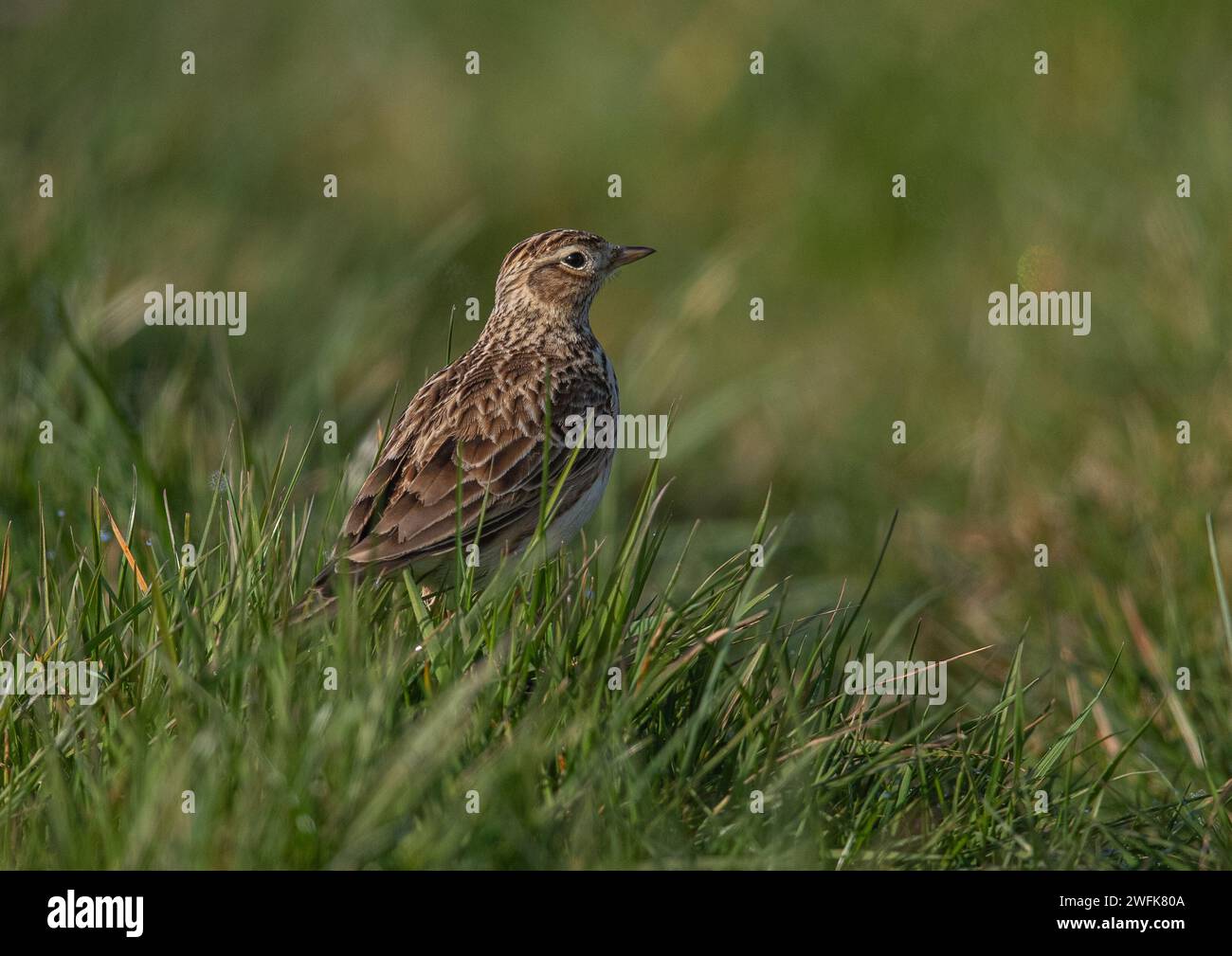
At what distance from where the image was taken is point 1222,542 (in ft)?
25.7

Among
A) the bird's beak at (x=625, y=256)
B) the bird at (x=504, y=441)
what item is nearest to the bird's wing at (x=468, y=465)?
the bird at (x=504, y=441)

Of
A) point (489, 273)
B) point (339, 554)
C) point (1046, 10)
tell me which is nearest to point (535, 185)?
point (489, 273)

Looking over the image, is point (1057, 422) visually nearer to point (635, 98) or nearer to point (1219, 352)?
point (1219, 352)

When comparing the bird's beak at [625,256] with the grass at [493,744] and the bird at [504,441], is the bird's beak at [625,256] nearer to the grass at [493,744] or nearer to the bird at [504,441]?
the bird at [504,441]

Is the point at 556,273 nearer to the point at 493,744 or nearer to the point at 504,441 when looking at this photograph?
the point at 504,441

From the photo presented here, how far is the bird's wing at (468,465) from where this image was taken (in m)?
5.34

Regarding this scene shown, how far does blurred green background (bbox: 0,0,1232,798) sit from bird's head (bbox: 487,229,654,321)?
0.65 meters

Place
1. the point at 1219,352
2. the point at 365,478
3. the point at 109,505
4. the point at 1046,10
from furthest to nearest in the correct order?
1. the point at 1046,10
2. the point at 1219,352
3. the point at 109,505
4. the point at 365,478

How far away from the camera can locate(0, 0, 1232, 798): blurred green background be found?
7.69 metres

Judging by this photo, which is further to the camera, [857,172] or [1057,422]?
[857,172]

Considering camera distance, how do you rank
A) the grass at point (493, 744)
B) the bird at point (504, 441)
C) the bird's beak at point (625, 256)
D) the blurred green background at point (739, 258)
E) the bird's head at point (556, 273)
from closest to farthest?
the grass at point (493, 744)
the bird at point (504, 441)
the bird's head at point (556, 273)
the bird's beak at point (625, 256)
the blurred green background at point (739, 258)

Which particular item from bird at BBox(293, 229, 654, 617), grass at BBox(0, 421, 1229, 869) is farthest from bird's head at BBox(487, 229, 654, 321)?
grass at BBox(0, 421, 1229, 869)
